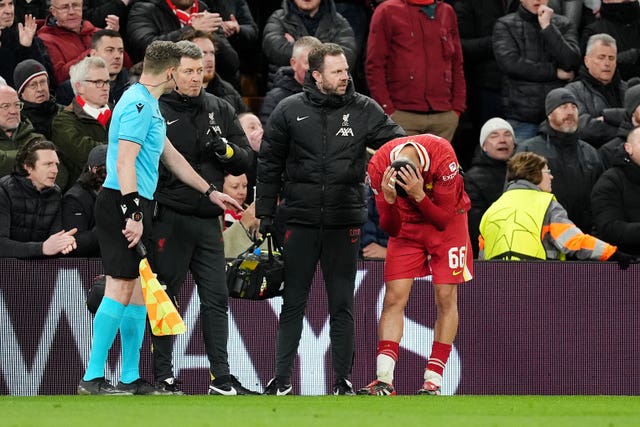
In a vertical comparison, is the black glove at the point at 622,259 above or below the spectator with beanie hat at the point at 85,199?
below

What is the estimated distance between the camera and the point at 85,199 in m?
12.0

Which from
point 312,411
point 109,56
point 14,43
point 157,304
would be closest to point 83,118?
point 109,56

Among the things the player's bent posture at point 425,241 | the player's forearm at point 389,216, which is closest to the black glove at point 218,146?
the player's bent posture at point 425,241

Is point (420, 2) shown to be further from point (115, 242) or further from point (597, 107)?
point (115, 242)

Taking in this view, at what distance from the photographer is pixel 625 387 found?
41.4 feet

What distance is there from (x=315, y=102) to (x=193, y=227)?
1.32m

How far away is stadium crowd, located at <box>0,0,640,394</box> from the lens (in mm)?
11102

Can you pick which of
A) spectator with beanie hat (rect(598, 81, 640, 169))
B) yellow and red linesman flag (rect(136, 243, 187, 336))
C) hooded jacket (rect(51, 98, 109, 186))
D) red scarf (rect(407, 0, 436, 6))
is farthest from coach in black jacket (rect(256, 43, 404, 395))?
red scarf (rect(407, 0, 436, 6))

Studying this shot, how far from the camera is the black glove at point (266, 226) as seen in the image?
→ 1116 centimetres

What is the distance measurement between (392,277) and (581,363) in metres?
Answer: 2.55

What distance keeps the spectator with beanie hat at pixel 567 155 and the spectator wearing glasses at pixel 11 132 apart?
4.60m

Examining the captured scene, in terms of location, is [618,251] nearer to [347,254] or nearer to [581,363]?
[581,363]

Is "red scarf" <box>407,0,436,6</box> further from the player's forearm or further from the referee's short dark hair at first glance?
the referee's short dark hair

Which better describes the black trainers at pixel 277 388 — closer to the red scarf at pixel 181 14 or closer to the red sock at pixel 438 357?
the red sock at pixel 438 357
